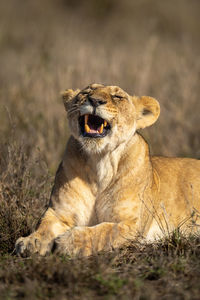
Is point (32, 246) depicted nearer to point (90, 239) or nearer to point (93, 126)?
point (90, 239)

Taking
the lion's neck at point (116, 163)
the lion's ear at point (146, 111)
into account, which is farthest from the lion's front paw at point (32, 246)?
the lion's ear at point (146, 111)

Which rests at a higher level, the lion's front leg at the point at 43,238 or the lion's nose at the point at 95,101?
the lion's nose at the point at 95,101

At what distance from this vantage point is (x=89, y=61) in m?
9.40

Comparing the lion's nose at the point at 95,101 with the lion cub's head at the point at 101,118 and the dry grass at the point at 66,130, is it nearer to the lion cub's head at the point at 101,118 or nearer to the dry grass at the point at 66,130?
the lion cub's head at the point at 101,118

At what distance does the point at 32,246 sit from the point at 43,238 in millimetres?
124

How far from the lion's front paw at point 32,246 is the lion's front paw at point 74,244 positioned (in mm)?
62

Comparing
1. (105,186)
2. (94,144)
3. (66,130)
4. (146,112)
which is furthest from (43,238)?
(66,130)

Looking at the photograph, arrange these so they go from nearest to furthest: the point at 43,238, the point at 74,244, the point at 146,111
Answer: the point at 74,244 → the point at 43,238 → the point at 146,111

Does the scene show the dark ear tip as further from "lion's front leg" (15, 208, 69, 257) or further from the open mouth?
"lion's front leg" (15, 208, 69, 257)

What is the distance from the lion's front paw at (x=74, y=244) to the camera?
360 centimetres

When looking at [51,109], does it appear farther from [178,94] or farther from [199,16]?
[199,16]

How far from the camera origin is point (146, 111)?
4.36 m

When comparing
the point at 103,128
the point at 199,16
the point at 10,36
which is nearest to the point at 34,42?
the point at 10,36

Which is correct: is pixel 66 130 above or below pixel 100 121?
below
